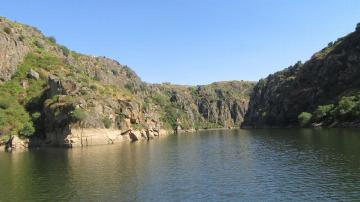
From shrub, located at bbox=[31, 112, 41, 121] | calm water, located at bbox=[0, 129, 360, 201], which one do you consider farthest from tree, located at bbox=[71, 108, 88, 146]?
calm water, located at bbox=[0, 129, 360, 201]

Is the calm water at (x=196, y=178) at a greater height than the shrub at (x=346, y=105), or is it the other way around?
the shrub at (x=346, y=105)

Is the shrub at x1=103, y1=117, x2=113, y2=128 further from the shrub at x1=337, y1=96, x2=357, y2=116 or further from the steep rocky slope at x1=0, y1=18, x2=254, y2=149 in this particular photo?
the shrub at x1=337, y1=96, x2=357, y2=116

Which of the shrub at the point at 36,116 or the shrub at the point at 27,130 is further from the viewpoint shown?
the shrub at the point at 36,116

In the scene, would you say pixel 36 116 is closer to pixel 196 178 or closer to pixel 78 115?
pixel 78 115

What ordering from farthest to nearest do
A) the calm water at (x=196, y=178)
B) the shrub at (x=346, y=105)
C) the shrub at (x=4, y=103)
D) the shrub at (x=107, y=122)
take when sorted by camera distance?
the shrub at (x=346, y=105) → the shrub at (x=107, y=122) → the shrub at (x=4, y=103) → the calm water at (x=196, y=178)

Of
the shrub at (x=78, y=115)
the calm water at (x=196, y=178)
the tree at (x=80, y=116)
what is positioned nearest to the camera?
the calm water at (x=196, y=178)

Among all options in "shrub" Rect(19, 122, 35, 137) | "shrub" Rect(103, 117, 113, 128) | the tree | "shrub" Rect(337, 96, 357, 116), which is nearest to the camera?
the tree

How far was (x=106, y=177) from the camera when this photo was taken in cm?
7000

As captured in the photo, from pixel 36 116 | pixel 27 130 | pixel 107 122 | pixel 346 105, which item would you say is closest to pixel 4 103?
pixel 36 116

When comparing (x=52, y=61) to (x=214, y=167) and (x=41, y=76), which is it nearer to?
(x=41, y=76)

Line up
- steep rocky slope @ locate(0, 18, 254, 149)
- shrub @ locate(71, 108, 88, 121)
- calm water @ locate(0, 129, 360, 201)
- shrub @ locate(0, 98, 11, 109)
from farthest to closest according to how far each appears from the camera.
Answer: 1. shrub @ locate(0, 98, 11, 109)
2. steep rocky slope @ locate(0, 18, 254, 149)
3. shrub @ locate(71, 108, 88, 121)
4. calm water @ locate(0, 129, 360, 201)

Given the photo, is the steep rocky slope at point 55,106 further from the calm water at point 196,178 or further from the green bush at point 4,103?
the calm water at point 196,178

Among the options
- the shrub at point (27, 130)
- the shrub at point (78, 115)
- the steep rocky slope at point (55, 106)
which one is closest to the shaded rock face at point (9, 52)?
the steep rocky slope at point (55, 106)

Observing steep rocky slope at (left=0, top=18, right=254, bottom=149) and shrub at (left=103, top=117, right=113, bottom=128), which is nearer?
steep rocky slope at (left=0, top=18, right=254, bottom=149)
